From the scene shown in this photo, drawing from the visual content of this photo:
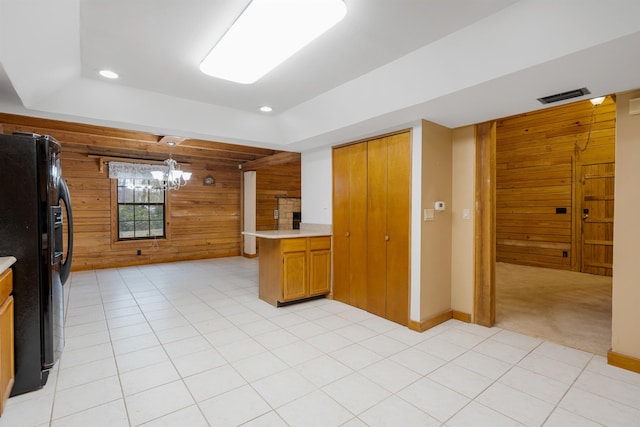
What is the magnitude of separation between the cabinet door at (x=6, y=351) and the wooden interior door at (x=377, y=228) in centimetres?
312

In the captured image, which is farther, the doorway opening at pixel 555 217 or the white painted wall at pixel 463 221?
the doorway opening at pixel 555 217

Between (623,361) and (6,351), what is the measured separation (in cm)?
433

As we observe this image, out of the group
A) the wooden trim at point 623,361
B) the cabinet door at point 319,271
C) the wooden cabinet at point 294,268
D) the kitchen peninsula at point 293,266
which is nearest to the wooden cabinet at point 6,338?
the kitchen peninsula at point 293,266

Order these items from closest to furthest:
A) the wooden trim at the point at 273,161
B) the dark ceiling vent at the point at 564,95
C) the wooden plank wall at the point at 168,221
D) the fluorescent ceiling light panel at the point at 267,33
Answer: the fluorescent ceiling light panel at the point at 267,33
the dark ceiling vent at the point at 564,95
the wooden trim at the point at 273,161
the wooden plank wall at the point at 168,221

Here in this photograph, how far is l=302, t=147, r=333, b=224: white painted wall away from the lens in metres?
4.41

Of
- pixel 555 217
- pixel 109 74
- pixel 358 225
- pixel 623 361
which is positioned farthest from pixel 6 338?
pixel 555 217

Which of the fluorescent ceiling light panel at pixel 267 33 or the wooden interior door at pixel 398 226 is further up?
the fluorescent ceiling light panel at pixel 267 33

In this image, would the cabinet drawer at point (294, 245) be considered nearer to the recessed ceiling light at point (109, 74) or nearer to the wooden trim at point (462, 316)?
the wooden trim at point (462, 316)

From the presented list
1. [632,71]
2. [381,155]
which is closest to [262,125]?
[381,155]

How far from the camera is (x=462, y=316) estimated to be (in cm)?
351

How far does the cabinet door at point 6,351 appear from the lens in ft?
5.93

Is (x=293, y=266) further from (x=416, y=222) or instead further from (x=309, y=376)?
(x=309, y=376)

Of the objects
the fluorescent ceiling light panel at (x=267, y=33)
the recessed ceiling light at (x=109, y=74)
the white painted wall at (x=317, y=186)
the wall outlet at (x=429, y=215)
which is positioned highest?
the recessed ceiling light at (x=109, y=74)

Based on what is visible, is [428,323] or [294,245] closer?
[428,323]
